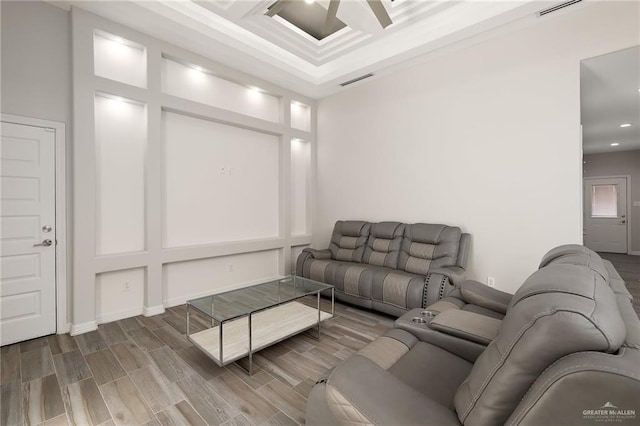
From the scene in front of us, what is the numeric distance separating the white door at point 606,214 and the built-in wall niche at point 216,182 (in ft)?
28.7

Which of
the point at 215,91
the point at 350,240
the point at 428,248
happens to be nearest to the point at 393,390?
the point at 428,248

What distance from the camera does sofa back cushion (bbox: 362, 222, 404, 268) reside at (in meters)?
3.81

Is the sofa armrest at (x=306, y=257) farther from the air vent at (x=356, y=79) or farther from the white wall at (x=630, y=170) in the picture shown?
the white wall at (x=630, y=170)

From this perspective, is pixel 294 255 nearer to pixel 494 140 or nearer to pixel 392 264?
pixel 392 264

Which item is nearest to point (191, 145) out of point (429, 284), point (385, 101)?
point (385, 101)

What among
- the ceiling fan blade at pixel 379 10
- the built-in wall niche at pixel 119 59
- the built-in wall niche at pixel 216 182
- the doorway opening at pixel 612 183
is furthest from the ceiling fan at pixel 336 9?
the doorway opening at pixel 612 183

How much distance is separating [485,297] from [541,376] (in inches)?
64.4

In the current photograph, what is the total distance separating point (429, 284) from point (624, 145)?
7.62 m

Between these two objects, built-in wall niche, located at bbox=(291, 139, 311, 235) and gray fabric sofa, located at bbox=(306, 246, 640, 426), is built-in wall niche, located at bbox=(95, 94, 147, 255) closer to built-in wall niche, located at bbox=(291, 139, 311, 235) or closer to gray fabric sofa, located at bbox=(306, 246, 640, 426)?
built-in wall niche, located at bbox=(291, 139, 311, 235)

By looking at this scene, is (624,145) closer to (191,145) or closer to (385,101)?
(385,101)

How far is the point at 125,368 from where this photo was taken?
2.26 m

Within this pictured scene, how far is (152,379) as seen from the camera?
2121 mm

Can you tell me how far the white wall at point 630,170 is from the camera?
714cm

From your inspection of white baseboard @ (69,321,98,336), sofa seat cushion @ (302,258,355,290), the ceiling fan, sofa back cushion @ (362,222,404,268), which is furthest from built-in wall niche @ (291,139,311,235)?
white baseboard @ (69,321,98,336)
